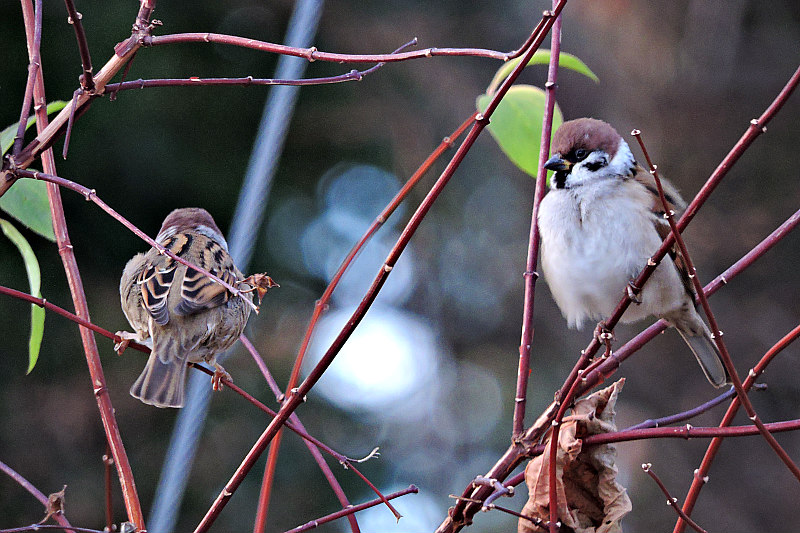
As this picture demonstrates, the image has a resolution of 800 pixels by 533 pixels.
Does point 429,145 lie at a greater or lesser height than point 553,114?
greater

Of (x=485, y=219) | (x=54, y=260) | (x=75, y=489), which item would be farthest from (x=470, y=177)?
(x=75, y=489)

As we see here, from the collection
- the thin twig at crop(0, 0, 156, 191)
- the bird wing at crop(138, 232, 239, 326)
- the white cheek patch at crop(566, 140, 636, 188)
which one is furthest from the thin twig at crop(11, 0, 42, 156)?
the white cheek patch at crop(566, 140, 636, 188)

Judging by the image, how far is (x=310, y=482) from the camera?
4203 mm

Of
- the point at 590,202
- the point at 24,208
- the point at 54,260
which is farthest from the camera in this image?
the point at 54,260

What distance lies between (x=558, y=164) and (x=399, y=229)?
2.91 meters

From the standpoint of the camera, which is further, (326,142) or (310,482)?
(326,142)

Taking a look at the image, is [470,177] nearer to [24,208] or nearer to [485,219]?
[485,219]

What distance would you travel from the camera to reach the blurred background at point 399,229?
3.76 m

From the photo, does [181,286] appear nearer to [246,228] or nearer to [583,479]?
[246,228]

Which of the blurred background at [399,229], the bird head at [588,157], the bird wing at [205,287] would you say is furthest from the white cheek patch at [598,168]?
the blurred background at [399,229]

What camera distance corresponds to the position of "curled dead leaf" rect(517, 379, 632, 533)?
2.94 ft

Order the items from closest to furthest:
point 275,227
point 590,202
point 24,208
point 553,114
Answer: point 24,208 < point 553,114 < point 590,202 < point 275,227

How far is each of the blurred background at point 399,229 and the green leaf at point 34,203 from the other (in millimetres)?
2577

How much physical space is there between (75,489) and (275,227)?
1647 millimetres
